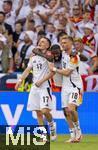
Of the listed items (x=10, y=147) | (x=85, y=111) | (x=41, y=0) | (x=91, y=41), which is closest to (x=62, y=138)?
(x=85, y=111)

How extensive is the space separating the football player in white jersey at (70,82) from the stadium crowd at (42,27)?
3.41 meters

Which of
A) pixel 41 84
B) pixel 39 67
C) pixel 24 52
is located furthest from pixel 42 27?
pixel 41 84

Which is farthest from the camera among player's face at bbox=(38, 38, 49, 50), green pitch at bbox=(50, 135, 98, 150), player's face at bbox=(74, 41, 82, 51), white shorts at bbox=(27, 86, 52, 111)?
player's face at bbox=(74, 41, 82, 51)

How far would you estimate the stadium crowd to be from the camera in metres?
18.5

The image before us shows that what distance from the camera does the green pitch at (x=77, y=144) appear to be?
1341 centimetres

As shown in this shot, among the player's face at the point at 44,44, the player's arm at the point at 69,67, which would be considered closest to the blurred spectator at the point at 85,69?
the player's arm at the point at 69,67

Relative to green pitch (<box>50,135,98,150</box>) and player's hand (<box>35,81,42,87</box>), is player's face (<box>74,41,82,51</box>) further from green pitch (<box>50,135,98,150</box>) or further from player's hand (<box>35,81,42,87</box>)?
green pitch (<box>50,135,98,150</box>)

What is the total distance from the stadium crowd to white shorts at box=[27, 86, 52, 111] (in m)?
3.43

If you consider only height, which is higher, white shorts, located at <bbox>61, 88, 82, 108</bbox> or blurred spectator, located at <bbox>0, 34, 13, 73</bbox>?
blurred spectator, located at <bbox>0, 34, 13, 73</bbox>

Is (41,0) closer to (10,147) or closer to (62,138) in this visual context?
(62,138)

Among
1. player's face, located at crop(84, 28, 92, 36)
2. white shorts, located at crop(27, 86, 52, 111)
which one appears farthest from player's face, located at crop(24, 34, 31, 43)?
white shorts, located at crop(27, 86, 52, 111)

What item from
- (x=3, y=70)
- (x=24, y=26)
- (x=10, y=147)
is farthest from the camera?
(x=24, y=26)

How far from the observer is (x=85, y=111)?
16.9 m

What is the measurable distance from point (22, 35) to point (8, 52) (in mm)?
1047
